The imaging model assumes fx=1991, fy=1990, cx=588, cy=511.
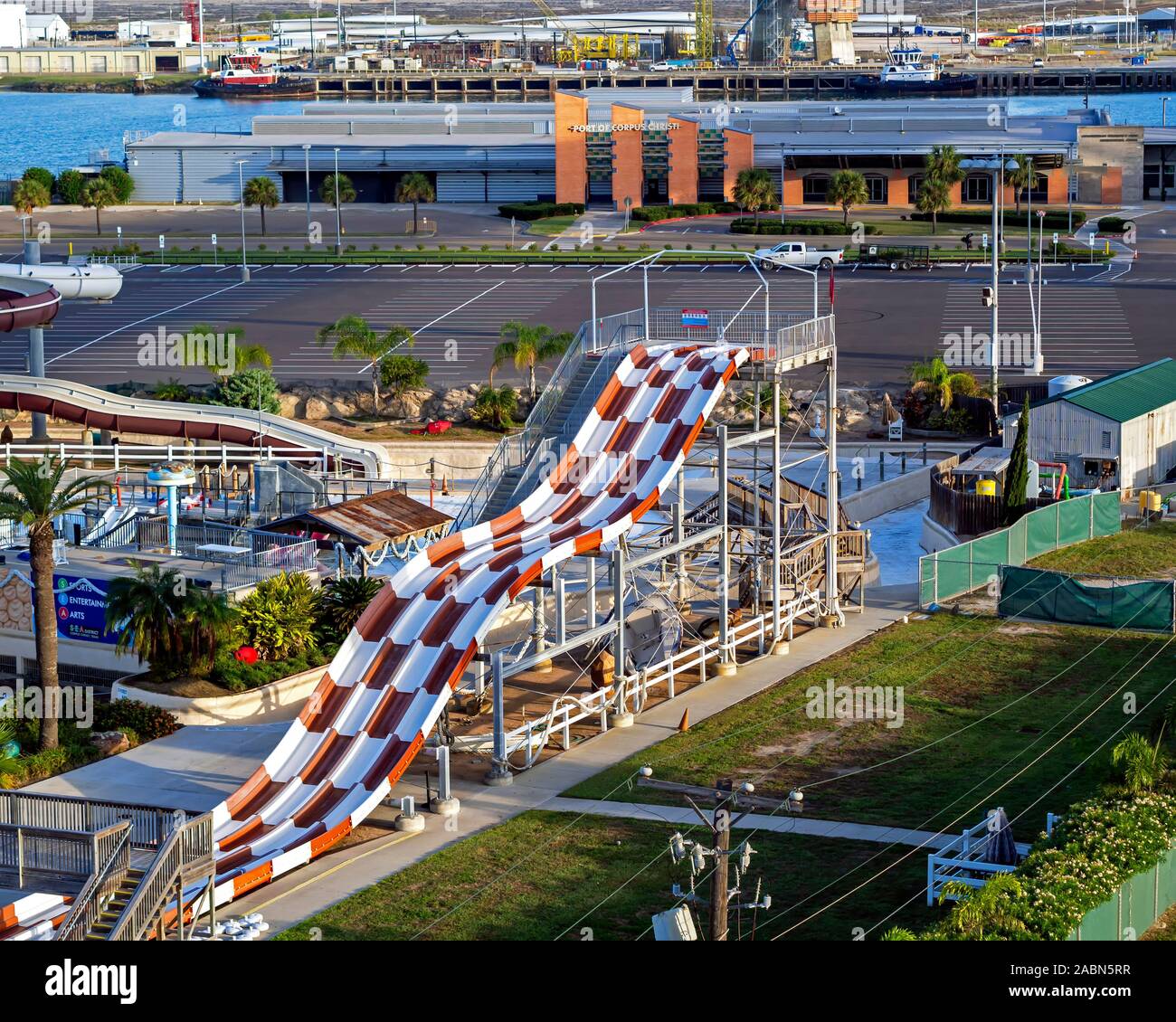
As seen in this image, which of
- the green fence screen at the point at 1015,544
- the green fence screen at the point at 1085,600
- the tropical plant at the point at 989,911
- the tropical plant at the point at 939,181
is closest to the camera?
the tropical plant at the point at 989,911

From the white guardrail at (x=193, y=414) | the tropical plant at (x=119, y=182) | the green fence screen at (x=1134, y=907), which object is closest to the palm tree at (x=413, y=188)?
the tropical plant at (x=119, y=182)

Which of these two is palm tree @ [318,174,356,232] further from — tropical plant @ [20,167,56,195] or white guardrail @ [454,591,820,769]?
white guardrail @ [454,591,820,769]

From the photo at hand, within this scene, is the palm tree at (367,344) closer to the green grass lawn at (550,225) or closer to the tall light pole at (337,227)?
the tall light pole at (337,227)

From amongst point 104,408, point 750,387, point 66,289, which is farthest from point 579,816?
point 66,289

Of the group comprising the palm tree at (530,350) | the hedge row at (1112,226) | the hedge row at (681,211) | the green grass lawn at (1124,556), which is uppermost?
the hedge row at (681,211)

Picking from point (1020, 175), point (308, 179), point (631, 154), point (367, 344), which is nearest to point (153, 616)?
point (367, 344)

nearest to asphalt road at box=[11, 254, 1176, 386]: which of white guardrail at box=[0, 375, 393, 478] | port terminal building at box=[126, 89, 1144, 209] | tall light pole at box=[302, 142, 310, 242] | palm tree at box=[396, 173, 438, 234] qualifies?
tall light pole at box=[302, 142, 310, 242]
